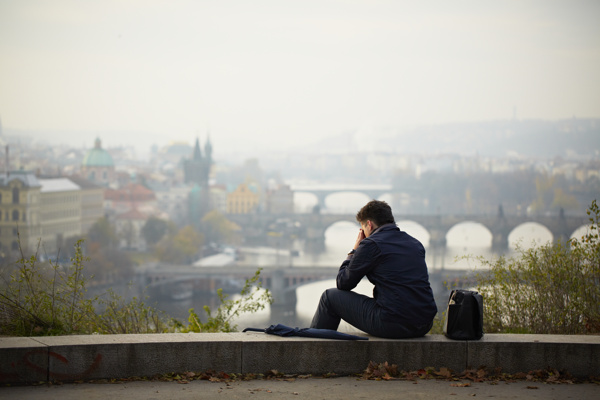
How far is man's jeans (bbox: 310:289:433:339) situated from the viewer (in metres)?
2.65

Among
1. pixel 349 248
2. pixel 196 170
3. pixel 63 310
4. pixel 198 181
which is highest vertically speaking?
pixel 196 170

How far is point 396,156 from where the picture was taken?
83375mm

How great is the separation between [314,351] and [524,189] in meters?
65.2

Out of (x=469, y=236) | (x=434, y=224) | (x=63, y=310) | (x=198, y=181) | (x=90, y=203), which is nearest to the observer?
(x=63, y=310)

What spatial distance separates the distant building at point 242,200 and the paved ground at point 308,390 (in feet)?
207

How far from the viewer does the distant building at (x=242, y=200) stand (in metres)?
66.4

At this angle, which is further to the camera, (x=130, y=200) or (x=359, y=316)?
(x=130, y=200)

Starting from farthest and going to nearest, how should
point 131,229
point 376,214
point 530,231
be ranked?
1. point 131,229
2. point 530,231
3. point 376,214

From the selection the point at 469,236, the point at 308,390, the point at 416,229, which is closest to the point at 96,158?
the point at 416,229

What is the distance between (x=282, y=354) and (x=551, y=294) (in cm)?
173

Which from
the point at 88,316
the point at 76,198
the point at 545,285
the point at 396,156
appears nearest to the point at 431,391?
the point at 545,285

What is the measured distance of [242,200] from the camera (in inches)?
2675

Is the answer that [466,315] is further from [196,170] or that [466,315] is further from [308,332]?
[196,170]

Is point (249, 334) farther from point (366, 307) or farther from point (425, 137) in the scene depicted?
point (425, 137)
